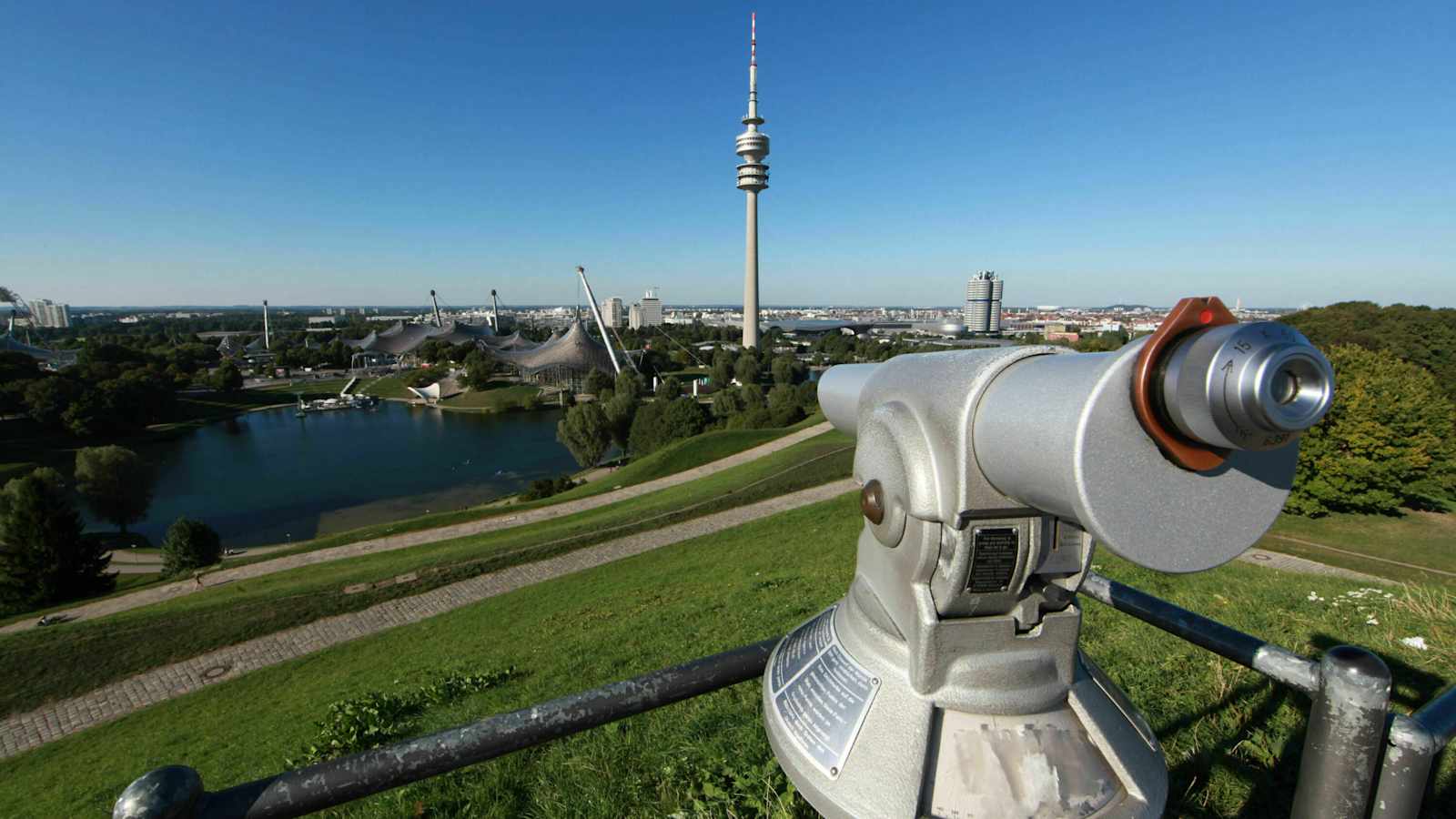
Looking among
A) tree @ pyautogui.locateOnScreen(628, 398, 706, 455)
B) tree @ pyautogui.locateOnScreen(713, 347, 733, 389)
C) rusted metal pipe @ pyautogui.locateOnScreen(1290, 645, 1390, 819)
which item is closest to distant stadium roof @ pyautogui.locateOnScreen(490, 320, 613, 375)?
tree @ pyautogui.locateOnScreen(713, 347, 733, 389)

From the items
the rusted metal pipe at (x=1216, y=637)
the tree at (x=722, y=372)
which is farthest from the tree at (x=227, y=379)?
the rusted metal pipe at (x=1216, y=637)

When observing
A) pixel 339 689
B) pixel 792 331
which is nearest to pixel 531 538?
pixel 339 689

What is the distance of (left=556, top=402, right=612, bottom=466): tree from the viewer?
3422 centimetres

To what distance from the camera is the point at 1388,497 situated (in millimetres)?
15641

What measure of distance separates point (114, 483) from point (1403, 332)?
57890mm

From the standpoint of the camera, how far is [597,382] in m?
57.9

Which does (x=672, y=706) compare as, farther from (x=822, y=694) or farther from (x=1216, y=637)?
(x=1216, y=637)

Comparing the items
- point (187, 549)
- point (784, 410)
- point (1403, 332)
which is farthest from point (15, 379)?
point (1403, 332)

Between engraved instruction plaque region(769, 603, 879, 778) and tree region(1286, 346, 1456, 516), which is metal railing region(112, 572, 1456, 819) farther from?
tree region(1286, 346, 1456, 516)

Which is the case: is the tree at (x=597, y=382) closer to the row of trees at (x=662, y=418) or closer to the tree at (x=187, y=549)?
the row of trees at (x=662, y=418)

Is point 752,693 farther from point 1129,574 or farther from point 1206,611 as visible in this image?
point 1129,574

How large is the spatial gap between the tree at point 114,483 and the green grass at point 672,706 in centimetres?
2509

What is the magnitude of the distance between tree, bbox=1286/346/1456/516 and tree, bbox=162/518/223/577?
31.5m

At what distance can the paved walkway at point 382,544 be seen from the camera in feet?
50.6
